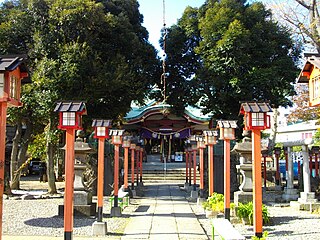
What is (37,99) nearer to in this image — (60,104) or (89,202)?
(89,202)

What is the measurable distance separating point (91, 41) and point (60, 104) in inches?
344

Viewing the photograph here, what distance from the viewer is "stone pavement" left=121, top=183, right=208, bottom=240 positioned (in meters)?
8.98

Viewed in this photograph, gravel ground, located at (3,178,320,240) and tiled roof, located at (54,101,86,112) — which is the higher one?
tiled roof, located at (54,101,86,112)

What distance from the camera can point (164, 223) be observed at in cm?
1051

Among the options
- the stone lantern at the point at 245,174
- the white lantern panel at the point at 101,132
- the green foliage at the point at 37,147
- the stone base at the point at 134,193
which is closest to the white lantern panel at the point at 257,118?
the white lantern panel at the point at 101,132

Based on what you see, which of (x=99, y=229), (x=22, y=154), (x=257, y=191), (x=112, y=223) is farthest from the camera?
(x=22, y=154)

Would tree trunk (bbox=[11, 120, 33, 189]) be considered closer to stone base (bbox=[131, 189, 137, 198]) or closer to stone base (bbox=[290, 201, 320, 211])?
stone base (bbox=[131, 189, 137, 198])

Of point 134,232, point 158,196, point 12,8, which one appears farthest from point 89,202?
point 12,8

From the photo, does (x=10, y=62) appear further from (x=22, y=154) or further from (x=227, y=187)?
(x=22, y=154)

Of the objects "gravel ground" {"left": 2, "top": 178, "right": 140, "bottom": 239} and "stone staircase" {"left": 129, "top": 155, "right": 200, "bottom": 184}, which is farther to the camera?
"stone staircase" {"left": 129, "top": 155, "right": 200, "bottom": 184}

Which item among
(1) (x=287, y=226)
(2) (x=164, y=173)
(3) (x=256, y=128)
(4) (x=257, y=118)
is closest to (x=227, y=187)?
(1) (x=287, y=226)

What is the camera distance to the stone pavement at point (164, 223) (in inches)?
354

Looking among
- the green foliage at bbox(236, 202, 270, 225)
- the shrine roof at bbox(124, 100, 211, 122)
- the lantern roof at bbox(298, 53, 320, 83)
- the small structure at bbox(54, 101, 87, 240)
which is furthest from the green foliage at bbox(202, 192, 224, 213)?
the shrine roof at bbox(124, 100, 211, 122)

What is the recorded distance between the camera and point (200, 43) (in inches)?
822
